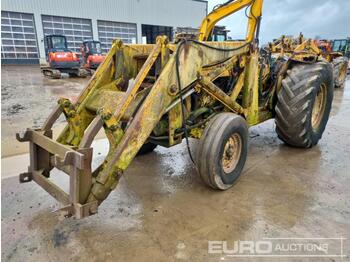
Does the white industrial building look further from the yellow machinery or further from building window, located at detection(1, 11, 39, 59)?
the yellow machinery

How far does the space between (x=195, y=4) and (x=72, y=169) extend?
34.9 m

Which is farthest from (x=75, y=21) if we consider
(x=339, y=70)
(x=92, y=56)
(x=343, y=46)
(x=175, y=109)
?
(x=175, y=109)

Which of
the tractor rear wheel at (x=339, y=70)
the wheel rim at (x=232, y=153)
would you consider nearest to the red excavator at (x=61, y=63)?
the tractor rear wheel at (x=339, y=70)

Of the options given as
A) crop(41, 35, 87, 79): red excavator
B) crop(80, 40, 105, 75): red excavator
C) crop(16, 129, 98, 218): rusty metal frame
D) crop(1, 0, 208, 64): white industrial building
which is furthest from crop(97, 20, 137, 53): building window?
crop(16, 129, 98, 218): rusty metal frame

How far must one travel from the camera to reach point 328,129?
579 centimetres

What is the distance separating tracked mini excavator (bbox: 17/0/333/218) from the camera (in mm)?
2508

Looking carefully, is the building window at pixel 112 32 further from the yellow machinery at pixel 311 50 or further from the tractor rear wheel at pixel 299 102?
the tractor rear wheel at pixel 299 102

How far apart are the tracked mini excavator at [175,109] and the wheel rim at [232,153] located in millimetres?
12

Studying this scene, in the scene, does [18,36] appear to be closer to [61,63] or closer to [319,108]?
[61,63]

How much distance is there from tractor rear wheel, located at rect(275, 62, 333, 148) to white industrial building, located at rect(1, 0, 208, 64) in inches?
979

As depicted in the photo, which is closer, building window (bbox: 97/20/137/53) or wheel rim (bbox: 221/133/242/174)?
wheel rim (bbox: 221/133/242/174)

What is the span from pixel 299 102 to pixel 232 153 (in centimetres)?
138

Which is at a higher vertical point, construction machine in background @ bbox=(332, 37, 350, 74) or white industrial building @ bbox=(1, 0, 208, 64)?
white industrial building @ bbox=(1, 0, 208, 64)

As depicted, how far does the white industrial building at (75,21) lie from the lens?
2341cm
